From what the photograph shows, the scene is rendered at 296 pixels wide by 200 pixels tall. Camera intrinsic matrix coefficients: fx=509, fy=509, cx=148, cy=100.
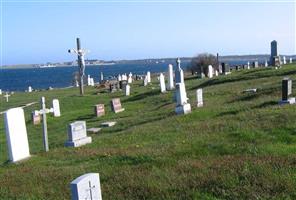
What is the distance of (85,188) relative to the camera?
16.3 ft

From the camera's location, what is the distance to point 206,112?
577 inches

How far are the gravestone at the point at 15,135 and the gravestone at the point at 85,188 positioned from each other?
6878 mm

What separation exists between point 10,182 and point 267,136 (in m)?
4.75

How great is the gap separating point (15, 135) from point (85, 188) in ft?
24.1

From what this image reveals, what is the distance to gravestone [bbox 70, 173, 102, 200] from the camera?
4871 millimetres

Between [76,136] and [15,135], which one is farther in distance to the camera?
[76,136]

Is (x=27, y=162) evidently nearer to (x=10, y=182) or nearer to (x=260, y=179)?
(x=10, y=182)

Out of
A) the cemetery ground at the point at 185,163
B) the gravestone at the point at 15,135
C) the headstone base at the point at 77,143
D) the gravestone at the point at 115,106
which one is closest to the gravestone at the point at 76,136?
the headstone base at the point at 77,143

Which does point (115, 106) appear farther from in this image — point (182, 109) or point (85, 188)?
point (85, 188)

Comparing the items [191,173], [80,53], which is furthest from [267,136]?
[80,53]

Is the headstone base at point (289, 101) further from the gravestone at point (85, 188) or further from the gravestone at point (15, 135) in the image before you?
the gravestone at point (85, 188)

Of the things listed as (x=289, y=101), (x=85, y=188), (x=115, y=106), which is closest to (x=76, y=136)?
(x=289, y=101)

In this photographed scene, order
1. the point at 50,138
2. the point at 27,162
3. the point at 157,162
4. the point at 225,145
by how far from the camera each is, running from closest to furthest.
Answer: the point at 157,162 → the point at 225,145 → the point at 27,162 → the point at 50,138

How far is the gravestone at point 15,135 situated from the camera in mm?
11602
